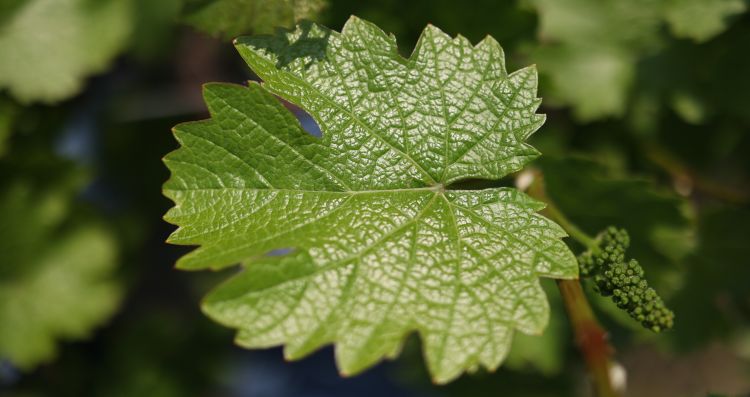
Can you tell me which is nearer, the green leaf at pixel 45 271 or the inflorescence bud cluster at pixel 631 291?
the inflorescence bud cluster at pixel 631 291

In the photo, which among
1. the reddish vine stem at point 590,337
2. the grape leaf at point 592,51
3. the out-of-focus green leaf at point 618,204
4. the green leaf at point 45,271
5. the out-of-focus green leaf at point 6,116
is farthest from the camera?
the green leaf at point 45,271

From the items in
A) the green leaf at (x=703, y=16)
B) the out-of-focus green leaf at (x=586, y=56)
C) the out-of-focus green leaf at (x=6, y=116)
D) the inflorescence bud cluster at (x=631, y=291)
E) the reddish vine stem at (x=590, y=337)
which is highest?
the green leaf at (x=703, y=16)

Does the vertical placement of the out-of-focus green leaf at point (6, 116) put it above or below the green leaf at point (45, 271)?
above

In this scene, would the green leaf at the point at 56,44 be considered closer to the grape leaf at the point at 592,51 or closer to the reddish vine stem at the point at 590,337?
the grape leaf at the point at 592,51

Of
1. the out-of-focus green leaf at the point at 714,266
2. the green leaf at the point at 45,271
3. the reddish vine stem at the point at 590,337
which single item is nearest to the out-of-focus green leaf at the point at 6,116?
the green leaf at the point at 45,271

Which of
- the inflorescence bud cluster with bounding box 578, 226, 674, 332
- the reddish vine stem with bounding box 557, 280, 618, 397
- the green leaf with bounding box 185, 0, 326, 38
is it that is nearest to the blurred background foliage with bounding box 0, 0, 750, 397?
the green leaf with bounding box 185, 0, 326, 38

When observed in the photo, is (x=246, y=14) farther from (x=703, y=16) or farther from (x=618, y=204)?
(x=703, y=16)

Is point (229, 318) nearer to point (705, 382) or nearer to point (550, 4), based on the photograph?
point (550, 4)
